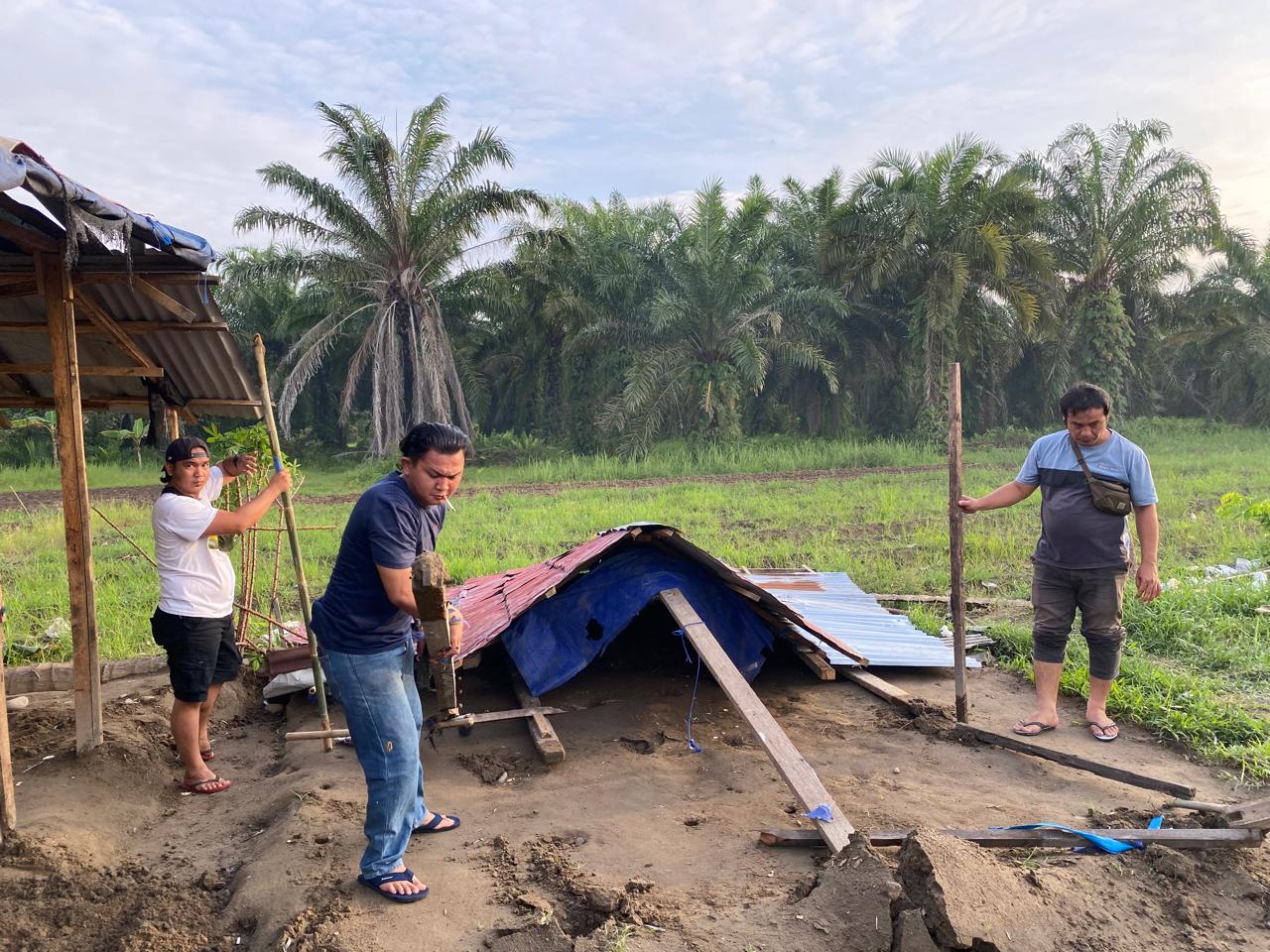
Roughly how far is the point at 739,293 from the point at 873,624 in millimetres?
14431

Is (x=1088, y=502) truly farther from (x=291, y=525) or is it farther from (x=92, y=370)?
(x=92, y=370)

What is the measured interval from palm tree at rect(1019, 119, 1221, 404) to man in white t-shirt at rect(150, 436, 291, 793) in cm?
2118

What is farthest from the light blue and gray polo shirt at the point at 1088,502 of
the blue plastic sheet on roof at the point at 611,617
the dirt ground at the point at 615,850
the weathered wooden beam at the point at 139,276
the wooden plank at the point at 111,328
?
the wooden plank at the point at 111,328

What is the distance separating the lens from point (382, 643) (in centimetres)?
305

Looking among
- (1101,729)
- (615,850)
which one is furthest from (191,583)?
(1101,729)

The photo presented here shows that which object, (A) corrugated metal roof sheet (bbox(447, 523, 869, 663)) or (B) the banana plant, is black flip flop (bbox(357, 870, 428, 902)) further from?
(B) the banana plant

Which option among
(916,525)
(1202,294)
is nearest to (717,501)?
(916,525)

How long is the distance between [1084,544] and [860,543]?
5.32m

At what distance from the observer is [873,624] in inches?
249

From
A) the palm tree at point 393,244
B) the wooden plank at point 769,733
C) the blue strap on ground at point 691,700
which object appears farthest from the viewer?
the palm tree at point 393,244

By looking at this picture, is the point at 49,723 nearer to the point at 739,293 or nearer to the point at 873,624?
the point at 873,624

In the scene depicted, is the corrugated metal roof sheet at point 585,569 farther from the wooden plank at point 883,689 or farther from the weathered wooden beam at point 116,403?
the weathered wooden beam at point 116,403

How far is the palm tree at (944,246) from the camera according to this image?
64.4 ft

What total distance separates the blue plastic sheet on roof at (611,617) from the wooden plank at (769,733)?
23cm
